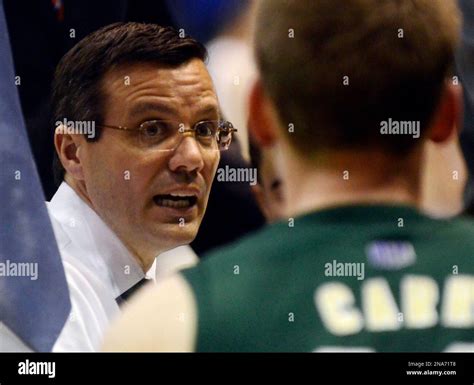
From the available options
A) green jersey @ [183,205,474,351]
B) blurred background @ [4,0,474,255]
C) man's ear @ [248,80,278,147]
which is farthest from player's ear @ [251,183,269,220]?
green jersey @ [183,205,474,351]

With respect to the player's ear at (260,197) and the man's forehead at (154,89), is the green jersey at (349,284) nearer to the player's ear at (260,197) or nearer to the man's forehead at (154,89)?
the player's ear at (260,197)

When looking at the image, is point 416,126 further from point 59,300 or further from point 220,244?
point 59,300

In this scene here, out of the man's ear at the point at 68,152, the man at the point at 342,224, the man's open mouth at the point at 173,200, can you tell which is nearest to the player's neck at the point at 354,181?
the man at the point at 342,224

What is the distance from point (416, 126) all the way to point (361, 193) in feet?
0.90

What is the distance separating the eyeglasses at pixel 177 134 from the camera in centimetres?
429

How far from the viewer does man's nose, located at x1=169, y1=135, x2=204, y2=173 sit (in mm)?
4289

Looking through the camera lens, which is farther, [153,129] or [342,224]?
[153,129]

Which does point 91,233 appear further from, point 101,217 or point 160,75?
point 160,75

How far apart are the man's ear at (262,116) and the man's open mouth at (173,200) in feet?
7.10

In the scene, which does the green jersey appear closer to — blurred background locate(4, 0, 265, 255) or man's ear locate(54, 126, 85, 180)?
blurred background locate(4, 0, 265, 255)

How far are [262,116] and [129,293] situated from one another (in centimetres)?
230

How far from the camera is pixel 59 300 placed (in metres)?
4.32

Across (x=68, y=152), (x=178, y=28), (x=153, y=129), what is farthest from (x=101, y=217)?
(x=178, y=28)

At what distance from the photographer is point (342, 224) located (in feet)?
6.34
